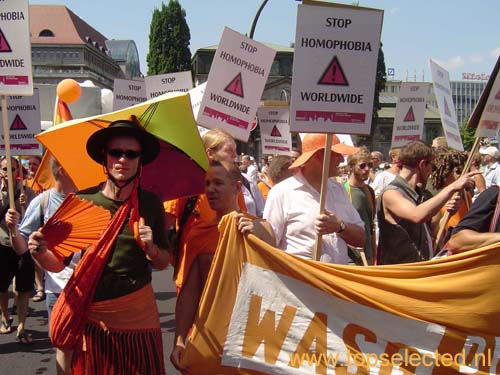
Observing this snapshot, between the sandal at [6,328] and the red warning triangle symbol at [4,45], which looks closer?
the red warning triangle symbol at [4,45]

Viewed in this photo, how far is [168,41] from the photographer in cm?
7525

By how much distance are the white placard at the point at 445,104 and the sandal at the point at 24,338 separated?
4634 millimetres

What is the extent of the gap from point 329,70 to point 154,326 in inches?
64.9

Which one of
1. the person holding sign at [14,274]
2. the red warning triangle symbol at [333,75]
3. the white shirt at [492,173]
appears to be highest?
the red warning triangle symbol at [333,75]

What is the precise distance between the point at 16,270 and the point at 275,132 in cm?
471

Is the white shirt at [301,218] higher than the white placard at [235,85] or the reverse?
the reverse

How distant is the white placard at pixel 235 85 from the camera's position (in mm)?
5422

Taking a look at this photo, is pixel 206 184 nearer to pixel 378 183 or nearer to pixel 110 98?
pixel 378 183

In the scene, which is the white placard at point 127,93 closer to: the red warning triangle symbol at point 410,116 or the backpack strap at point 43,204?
the red warning triangle symbol at point 410,116

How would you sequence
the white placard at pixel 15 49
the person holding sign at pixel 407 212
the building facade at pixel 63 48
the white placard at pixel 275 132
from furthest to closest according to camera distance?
the building facade at pixel 63 48
the white placard at pixel 275 132
the person holding sign at pixel 407 212
the white placard at pixel 15 49

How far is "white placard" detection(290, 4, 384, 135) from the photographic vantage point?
3285 millimetres

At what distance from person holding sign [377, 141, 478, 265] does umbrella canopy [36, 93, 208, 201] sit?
1589 millimetres

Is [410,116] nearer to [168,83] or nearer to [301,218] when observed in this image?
[168,83]

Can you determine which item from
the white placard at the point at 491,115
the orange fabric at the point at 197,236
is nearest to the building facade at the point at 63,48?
the white placard at the point at 491,115
